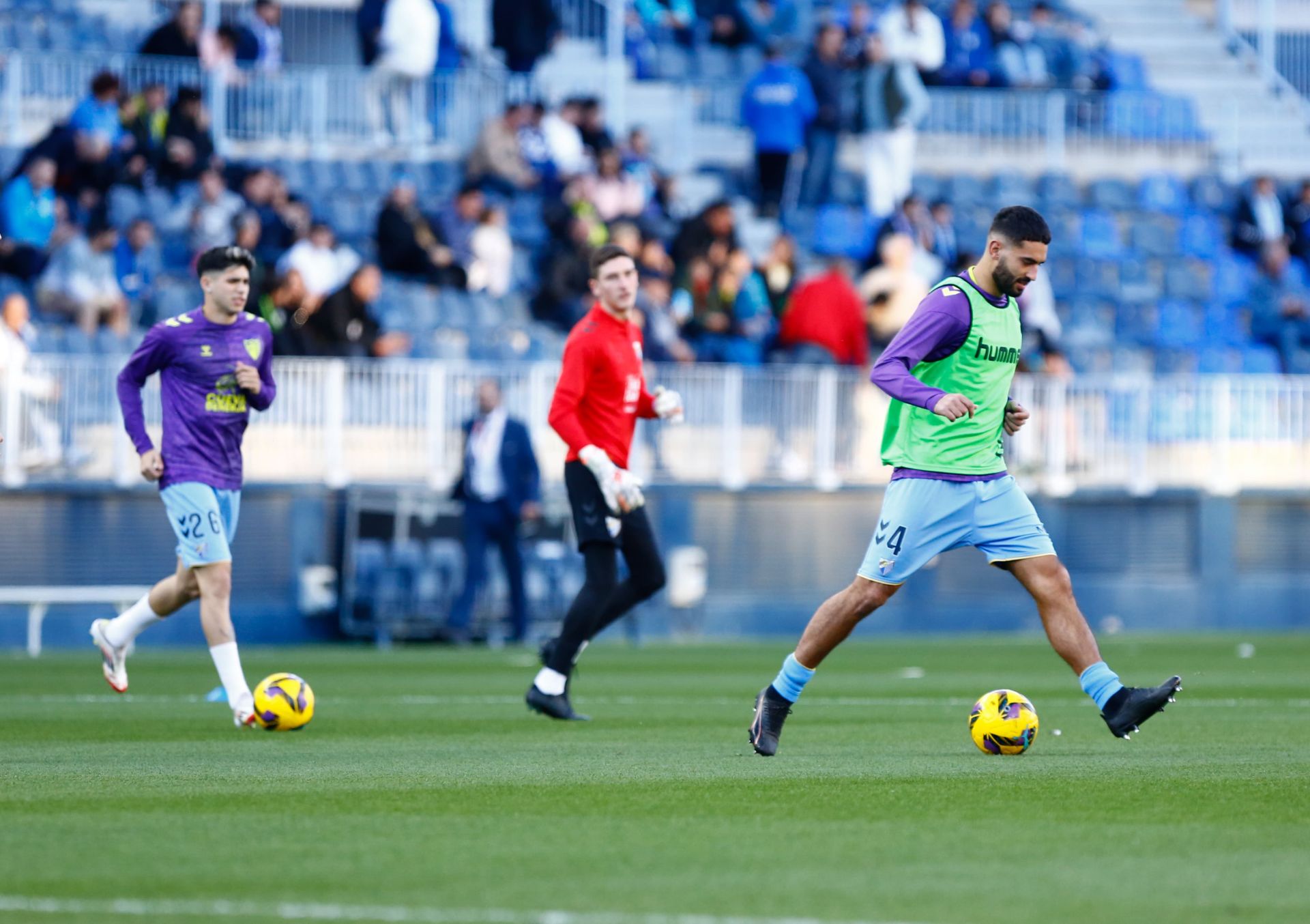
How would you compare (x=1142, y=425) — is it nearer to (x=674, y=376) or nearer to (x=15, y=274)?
(x=674, y=376)

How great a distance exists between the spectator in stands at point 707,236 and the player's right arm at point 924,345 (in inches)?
607

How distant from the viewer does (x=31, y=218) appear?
23000 millimetres

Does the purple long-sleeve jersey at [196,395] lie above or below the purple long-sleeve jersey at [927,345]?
below

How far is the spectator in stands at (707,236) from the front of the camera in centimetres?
2541

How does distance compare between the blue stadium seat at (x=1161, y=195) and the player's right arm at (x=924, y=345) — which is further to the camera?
the blue stadium seat at (x=1161, y=195)

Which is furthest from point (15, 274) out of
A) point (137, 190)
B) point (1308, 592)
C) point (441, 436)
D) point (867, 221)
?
point (1308, 592)

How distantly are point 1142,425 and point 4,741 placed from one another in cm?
1753

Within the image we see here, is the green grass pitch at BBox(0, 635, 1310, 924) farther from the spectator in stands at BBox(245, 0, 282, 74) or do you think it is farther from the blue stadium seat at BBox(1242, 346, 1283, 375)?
the blue stadium seat at BBox(1242, 346, 1283, 375)

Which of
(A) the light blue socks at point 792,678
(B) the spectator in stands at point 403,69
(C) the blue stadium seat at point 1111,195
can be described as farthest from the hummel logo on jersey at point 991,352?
(C) the blue stadium seat at point 1111,195

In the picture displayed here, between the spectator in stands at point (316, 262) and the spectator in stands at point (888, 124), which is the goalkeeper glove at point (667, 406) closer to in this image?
the spectator in stands at point (316, 262)

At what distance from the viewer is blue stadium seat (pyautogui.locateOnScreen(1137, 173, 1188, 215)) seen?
31.5 m

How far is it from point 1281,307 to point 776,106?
6996 millimetres

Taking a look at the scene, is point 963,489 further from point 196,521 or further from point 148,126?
point 148,126

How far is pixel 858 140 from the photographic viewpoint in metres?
30.7
